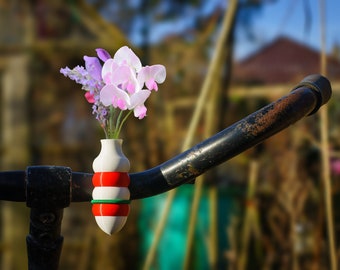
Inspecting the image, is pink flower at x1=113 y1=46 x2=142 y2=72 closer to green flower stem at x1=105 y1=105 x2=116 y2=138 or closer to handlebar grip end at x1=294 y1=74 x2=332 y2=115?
green flower stem at x1=105 y1=105 x2=116 y2=138

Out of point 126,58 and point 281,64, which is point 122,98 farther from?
point 281,64

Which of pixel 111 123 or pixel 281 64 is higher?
pixel 281 64

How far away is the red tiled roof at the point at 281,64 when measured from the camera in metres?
2.72

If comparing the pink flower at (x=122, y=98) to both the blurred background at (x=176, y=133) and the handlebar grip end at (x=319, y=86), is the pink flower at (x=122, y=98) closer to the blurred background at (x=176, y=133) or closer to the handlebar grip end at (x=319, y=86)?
the handlebar grip end at (x=319, y=86)

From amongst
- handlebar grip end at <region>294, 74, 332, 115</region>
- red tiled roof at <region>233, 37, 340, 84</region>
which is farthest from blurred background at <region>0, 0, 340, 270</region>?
handlebar grip end at <region>294, 74, 332, 115</region>

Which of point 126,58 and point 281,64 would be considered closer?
point 126,58

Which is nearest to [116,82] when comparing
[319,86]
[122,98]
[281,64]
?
[122,98]

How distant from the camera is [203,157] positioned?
2.21ft

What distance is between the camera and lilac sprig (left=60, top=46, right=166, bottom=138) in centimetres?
70

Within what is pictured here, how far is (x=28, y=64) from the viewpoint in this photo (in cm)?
345

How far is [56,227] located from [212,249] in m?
1.60

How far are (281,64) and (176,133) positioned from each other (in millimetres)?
535

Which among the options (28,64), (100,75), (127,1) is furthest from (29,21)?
(100,75)

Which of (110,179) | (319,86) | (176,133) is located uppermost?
(176,133)
